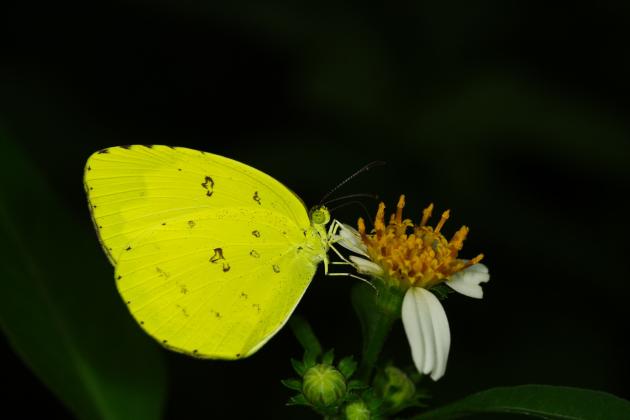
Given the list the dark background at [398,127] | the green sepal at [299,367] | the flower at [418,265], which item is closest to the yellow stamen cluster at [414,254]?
the flower at [418,265]

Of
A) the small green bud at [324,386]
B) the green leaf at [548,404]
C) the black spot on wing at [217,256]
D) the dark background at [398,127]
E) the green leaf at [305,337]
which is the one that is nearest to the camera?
the green leaf at [548,404]

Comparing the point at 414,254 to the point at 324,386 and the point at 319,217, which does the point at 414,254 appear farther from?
the point at 324,386

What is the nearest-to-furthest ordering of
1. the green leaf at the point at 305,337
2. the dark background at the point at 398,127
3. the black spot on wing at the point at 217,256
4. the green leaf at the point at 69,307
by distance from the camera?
the green leaf at the point at 305,337
the black spot on wing at the point at 217,256
the green leaf at the point at 69,307
the dark background at the point at 398,127

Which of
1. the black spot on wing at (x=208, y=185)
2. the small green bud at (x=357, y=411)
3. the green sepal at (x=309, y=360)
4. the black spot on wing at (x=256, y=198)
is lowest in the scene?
the small green bud at (x=357, y=411)

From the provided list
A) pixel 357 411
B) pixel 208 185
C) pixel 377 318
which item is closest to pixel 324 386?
pixel 357 411

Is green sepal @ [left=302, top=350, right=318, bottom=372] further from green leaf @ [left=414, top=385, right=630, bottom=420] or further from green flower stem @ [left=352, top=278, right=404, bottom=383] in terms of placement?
green leaf @ [left=414, top=385, right=630, bottom=420]

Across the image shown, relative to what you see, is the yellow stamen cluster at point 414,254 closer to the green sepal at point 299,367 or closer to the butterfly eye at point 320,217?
the butterfly eye at point 320,217
